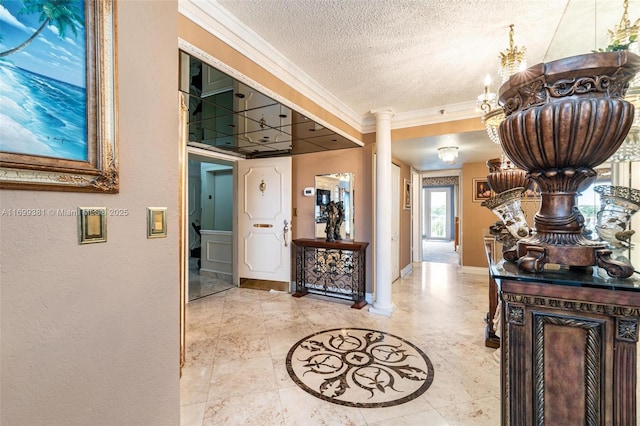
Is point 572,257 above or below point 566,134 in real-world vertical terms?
below

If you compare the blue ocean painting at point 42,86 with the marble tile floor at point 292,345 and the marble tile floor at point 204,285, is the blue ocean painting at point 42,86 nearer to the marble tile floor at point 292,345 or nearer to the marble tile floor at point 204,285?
the marble tile floor at point 292,345

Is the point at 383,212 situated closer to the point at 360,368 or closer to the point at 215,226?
the point at 360,368

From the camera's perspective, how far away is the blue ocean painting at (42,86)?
0.72 m

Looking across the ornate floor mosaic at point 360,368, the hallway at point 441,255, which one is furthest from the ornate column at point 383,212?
the hallway at point 441,255

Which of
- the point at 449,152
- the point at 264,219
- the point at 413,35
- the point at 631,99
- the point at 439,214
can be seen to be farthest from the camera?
the point at 439,214

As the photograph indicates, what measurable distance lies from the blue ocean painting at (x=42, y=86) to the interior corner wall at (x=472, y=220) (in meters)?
6.01

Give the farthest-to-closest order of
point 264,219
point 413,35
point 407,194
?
point 407,194
point 264,219
point 413,35

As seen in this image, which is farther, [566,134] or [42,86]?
[42,86]

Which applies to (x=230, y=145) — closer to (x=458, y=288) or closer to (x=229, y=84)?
(x=229, y=84)

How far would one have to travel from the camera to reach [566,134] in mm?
645

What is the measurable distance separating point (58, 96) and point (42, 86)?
4 cm


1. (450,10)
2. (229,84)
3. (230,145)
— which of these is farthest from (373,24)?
(230,145)

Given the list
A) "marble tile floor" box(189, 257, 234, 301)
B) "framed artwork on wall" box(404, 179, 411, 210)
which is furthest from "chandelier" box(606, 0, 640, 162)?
"marble tile floor" box(189, 257, 234, 301)

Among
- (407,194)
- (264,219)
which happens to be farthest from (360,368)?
(407,194)
